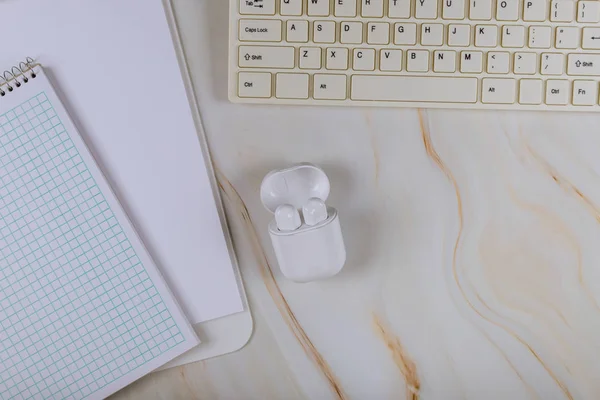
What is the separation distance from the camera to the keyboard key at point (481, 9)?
52 centimetres

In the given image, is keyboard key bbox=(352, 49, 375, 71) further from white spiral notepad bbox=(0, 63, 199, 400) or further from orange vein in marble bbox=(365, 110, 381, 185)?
white spiral notepad bbox=(0, 63, 199, 400)

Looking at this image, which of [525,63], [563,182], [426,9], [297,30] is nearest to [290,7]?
[297,30]

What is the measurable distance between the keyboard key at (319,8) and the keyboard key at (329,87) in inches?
2.4

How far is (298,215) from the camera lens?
50cm

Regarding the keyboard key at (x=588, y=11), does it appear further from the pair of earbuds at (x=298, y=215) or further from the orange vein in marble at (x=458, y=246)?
the pair of earbuds at (x=298, y=215)

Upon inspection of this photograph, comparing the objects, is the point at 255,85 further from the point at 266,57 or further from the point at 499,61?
the point at 499,61

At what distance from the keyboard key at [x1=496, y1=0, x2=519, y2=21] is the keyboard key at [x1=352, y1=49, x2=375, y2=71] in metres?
0.13

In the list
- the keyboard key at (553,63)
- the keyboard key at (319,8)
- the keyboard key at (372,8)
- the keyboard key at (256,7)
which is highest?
the keyboard key at (256,7)

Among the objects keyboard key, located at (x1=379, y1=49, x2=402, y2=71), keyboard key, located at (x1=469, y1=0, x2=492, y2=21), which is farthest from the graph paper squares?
keyboard key, located at (x1=469, y1=0, x2=492, y2=21)

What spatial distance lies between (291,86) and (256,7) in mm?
85

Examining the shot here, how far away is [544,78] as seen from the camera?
1.73ft

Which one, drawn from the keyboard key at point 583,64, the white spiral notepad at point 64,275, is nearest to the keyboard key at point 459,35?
the keyboard key at point 583,64

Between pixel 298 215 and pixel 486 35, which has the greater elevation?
pixel 486 35

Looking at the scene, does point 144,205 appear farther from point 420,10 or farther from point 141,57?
point 420,10
